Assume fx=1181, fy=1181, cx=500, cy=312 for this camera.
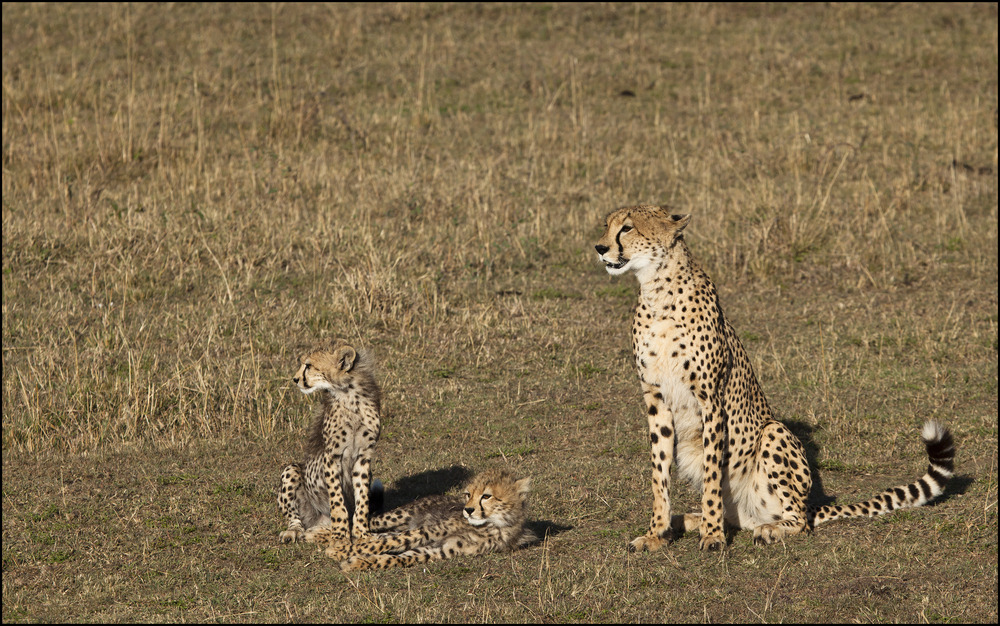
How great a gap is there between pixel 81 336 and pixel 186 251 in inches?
53.9

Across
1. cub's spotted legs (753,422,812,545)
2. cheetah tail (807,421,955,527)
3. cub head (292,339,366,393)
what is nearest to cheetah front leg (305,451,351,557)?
cub head (292,339,366,393)

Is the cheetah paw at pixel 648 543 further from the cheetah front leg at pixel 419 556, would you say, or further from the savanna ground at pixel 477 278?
the cheetah front leg at pixel 419 556

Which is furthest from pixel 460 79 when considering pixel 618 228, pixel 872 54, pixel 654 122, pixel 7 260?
pixel 618 228

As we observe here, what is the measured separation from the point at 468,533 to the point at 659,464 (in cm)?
90

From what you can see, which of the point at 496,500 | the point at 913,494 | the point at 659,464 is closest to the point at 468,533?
the point at 496,500

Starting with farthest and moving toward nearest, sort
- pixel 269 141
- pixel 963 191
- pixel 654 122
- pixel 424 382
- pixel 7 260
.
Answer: pixel 654 122
pixel 269 141
pixel 963 191
pixel 7 260
pixel 424 382

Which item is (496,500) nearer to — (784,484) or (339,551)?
(339,551)

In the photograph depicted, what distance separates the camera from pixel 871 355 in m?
7.95

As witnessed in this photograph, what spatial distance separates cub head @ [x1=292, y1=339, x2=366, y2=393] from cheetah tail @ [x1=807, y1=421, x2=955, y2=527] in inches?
86.4

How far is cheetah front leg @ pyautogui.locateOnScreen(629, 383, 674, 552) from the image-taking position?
518 cm

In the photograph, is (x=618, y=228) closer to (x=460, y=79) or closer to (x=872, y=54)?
(x=460, y=79)

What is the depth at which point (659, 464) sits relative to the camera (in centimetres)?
525

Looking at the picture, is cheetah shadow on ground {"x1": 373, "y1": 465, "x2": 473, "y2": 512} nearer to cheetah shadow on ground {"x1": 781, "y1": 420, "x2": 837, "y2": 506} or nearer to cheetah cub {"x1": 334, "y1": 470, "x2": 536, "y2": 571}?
cheetah cub {"x1": 334, "y1": 470, "x2": 536, "y2": 571}

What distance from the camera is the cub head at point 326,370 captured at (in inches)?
209
